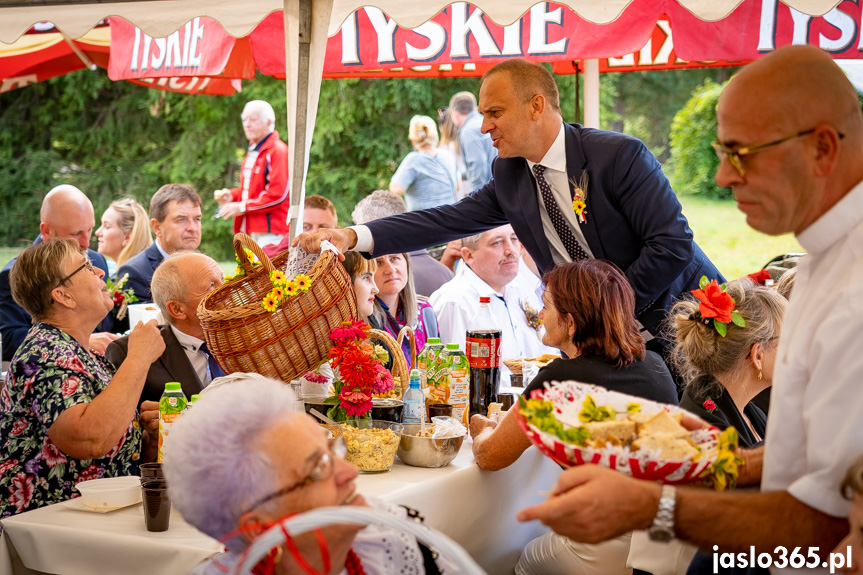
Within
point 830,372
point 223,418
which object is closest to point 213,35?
point 223,418

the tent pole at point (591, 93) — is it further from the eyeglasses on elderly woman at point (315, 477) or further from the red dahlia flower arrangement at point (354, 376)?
the eyeglasses on elderly woman at point (315, 477)

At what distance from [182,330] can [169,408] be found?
0.86 m

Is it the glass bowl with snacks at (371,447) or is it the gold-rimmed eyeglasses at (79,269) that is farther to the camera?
the gold-rimmed eyeglasses at (79,269)

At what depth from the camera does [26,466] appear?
2.67 meters

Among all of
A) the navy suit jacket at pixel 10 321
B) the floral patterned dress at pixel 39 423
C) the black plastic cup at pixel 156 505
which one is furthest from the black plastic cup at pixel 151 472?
the navy suit jacket at pixel 10 321

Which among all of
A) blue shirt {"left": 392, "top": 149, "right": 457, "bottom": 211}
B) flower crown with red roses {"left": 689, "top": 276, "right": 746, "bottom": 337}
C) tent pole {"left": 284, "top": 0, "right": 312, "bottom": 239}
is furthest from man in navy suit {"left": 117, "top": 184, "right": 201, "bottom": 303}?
flower crown with red roses {"left": 689, "top": 276, "right": 746, "bottom": 337}

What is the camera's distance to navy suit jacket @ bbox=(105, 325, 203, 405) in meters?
3.19

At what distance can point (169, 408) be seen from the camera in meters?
2.59

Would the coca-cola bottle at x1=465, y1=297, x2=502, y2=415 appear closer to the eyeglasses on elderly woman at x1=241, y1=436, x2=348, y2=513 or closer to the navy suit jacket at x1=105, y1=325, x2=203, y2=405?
the navy suit jacket at x1=105, y1=325, x2=203, y2=405

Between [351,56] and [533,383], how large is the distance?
3.49m

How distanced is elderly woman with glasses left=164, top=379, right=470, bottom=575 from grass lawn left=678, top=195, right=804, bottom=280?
1027cm

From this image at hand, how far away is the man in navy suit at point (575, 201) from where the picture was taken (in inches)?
129

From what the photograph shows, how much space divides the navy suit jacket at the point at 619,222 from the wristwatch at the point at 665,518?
72.3 inches

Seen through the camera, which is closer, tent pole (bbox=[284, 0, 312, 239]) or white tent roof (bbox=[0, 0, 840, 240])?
white tent roof (bbox=[0, 0, 840, 240])
